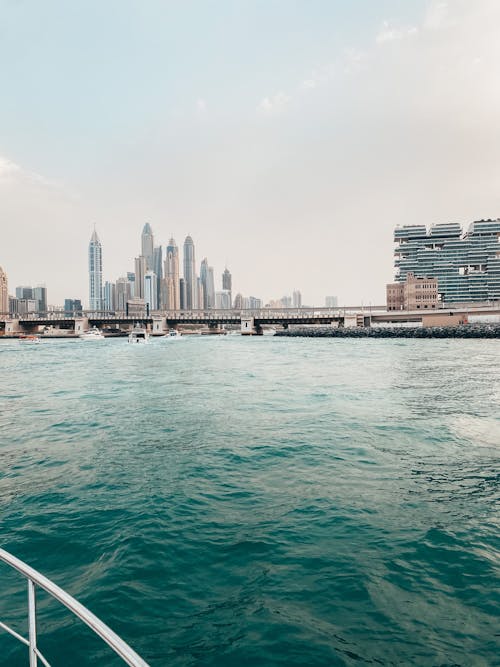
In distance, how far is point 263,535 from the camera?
27.1 ft

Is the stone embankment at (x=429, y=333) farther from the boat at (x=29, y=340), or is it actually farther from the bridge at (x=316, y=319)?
the boat at (x=29, y=340)

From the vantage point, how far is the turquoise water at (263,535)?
5.63 m

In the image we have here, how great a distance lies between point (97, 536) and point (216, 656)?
4.04 m

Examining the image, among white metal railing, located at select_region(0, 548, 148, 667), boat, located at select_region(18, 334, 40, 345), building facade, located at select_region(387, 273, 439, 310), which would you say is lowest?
boat, located at select_region(18, 334, 40, 345)

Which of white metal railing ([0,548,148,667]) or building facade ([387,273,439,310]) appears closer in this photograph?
white metal railing ([0,548,148,667])

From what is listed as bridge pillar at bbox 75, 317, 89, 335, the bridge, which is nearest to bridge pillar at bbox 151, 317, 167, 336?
the bridge

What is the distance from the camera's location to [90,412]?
69.6 ft

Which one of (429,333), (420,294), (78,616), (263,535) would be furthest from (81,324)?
(78,616)

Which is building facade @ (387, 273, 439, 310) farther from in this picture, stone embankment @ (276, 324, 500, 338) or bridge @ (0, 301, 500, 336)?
stone embankment @ (276, 324, 500, 338)

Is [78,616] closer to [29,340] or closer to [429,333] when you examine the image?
[429,333]

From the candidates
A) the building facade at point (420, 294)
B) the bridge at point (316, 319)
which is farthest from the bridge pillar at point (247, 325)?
the building facade at point (420, 294)

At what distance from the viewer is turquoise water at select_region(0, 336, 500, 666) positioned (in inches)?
222

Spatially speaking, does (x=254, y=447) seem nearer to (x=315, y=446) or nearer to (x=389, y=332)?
(x=315, y=446)

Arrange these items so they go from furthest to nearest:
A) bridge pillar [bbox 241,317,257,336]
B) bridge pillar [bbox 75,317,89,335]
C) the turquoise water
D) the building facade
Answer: the building facade < bridge pillar [bbox 75,317,89,335] < bridge pillar [bbox 241,317,257,336] < the turquoise water
